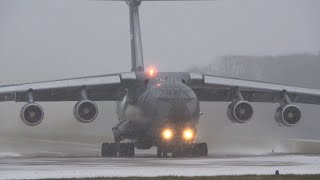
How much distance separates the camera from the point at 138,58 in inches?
1431

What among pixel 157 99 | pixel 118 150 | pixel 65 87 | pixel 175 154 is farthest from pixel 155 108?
pixel 65 87

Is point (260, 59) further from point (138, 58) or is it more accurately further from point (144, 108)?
point (144, 108)

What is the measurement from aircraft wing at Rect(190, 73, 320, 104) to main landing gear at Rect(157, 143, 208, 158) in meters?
3.50

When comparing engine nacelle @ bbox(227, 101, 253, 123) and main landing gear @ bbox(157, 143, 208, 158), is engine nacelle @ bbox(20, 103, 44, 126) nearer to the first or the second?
main landing gear @ bbox(157, 143, 208, 158)

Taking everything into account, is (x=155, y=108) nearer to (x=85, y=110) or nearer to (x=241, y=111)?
(x=85, y=110)

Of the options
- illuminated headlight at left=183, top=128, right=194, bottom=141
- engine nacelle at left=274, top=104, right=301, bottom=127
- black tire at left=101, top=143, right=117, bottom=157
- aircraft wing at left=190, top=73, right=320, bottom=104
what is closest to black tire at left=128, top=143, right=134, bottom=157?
black tire at left=101, top=143, right=117, bottom=157

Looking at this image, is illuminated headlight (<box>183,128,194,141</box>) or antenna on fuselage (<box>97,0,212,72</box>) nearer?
illuminated headlight (<box>183,128,194,141</box>)

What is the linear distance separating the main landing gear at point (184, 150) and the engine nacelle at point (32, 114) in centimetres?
496

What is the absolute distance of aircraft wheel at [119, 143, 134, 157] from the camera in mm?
31391

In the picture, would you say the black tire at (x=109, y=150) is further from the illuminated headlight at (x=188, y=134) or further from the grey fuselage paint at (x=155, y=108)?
the illuminated headlight at (x=188, y=134)

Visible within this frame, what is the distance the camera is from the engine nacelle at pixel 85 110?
30359 mm

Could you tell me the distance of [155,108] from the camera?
95.9 ft

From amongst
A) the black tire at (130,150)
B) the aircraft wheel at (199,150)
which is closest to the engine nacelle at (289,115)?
the aircraft wheel at (199,150)

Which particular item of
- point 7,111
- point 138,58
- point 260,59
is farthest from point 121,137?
point 260,59
